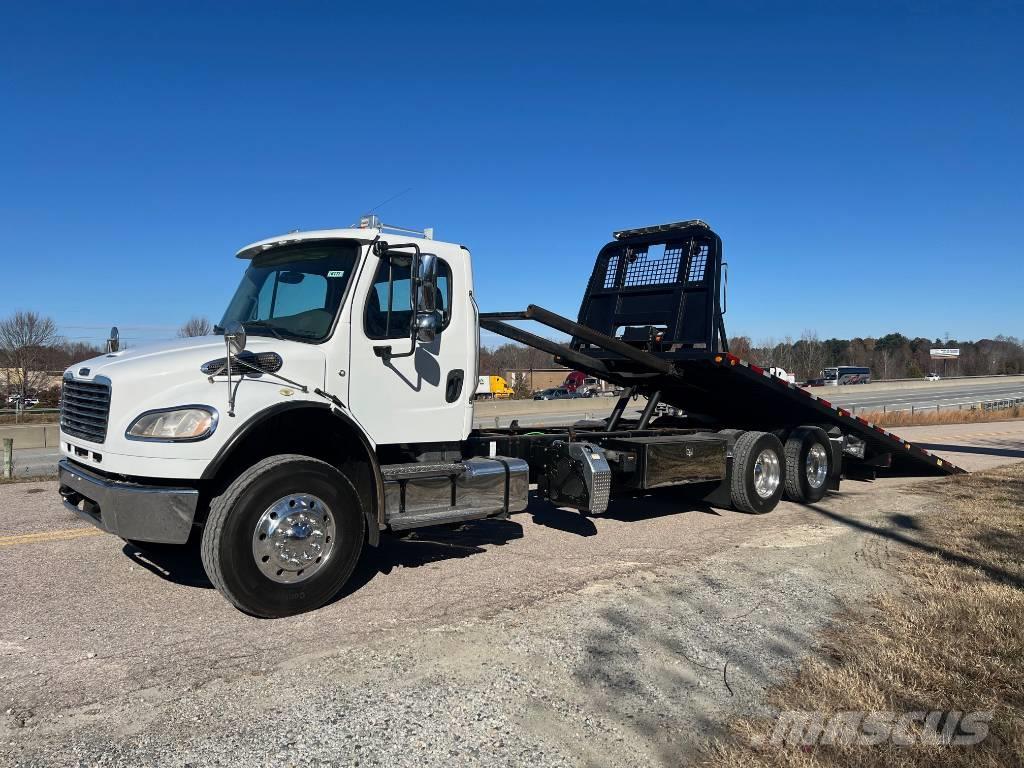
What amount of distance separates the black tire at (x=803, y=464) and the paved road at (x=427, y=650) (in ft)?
6.85

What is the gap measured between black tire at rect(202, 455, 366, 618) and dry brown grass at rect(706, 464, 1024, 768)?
8.88ft

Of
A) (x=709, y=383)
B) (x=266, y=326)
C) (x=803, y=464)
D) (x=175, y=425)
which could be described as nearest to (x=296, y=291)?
(x=266, y=326)

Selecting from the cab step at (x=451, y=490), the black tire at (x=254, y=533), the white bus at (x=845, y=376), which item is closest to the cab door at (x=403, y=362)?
the cab step at (x=451, y=490)

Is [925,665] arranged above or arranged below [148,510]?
below

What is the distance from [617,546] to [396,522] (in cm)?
250

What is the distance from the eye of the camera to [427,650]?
4223 mm

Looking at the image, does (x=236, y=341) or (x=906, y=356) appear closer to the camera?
(x=236, y=341)

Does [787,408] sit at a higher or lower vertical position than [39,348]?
lower

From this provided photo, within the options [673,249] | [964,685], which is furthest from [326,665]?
[673,249]

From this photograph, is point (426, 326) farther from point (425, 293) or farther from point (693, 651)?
point (693, 651)

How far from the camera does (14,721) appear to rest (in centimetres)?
332

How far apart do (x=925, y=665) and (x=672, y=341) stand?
5.29 meters

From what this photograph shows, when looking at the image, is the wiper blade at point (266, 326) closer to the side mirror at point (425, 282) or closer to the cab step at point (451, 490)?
the side mirror at point (425, 282)

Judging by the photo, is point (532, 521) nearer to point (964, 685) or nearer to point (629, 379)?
point (629, 379)
